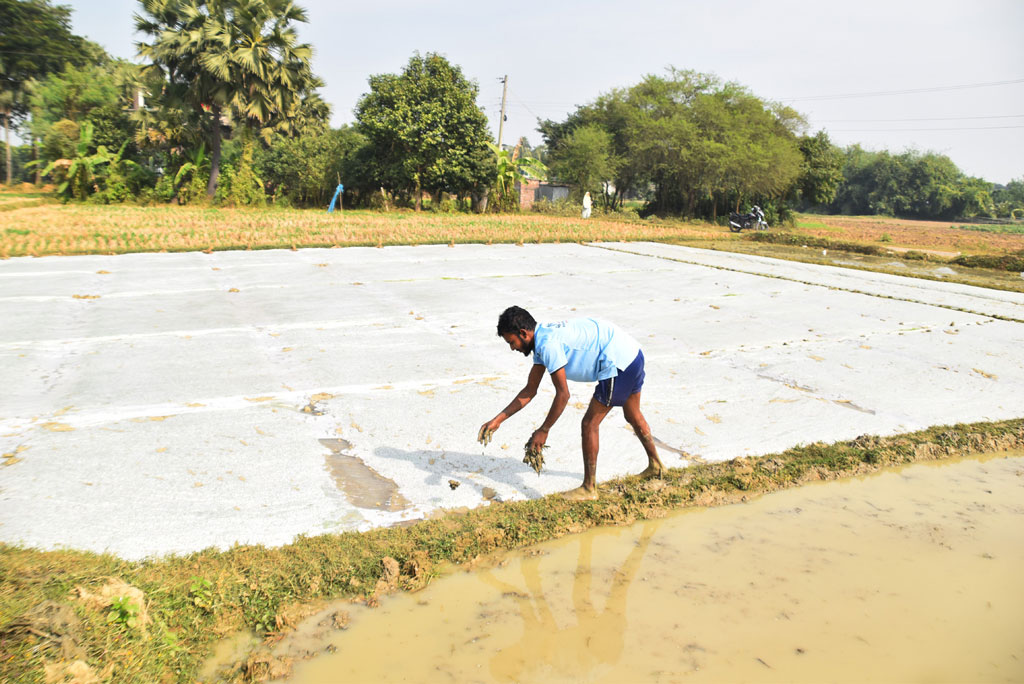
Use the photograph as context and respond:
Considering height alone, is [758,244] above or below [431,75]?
below

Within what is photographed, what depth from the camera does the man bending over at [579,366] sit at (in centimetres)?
379

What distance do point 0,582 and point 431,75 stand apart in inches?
1158

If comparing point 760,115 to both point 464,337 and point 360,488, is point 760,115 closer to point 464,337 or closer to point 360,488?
point 464,337

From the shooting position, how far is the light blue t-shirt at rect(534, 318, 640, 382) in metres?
3.83

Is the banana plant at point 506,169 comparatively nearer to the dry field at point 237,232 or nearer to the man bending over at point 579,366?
the dry field at point 237,232

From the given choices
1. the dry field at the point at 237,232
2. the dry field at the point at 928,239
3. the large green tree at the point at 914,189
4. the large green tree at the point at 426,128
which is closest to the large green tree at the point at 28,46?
the dry field at the point at 237,232

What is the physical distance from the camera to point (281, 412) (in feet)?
17.9

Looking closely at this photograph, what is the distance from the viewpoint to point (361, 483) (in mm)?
4363

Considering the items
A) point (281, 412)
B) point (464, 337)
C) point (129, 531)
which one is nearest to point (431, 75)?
point (464, 337)

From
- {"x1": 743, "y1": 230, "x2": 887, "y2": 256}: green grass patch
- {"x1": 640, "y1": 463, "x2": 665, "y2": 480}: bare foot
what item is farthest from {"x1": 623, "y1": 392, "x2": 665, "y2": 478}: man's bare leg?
{"x1": 743, "y1": 230, "x2": 887, "y2": 256}: green grass patch

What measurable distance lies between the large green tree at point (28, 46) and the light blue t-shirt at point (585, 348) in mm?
43748

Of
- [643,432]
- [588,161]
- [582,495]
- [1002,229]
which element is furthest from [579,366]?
[1002,229]

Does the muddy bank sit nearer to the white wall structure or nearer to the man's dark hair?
the white wall structure

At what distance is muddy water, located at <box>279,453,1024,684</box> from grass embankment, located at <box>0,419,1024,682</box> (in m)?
0.15
